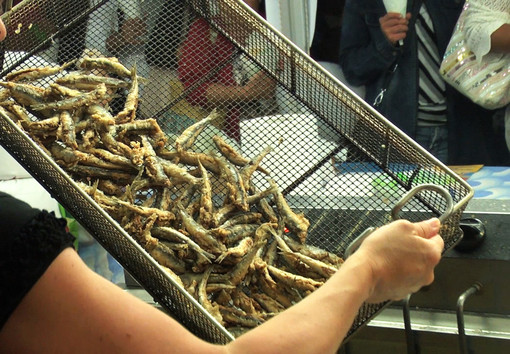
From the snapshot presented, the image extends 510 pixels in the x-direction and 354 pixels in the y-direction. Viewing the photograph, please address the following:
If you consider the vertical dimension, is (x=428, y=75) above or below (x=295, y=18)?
below

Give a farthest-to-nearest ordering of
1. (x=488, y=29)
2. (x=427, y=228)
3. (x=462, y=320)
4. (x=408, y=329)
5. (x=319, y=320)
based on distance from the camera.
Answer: (x=488, y=29) → (x=408, y=329) → (x=462, y=320) → (x=427, y=228) → (x=319, y=320)

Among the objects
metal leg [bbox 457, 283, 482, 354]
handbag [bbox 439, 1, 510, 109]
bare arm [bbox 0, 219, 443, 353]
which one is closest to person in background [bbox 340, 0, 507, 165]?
handbag [bbox 439, 1, 510, 109]

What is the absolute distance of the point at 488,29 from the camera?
8.33 ft

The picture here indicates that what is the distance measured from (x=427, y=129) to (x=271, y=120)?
102 cm

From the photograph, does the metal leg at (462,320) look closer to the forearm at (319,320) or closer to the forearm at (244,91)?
the forearm at (319,320)

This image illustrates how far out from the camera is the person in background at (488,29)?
2533 mm

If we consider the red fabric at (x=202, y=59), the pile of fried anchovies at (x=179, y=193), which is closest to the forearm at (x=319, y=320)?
the pile of fried anchovies at (x=179, y=193)

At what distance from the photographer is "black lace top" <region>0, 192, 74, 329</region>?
951mm

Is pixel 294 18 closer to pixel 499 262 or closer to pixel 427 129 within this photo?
pixel 427 129

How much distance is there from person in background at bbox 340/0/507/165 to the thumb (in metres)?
1.51

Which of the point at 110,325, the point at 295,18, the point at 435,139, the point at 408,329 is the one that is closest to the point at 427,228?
the point at 408,329

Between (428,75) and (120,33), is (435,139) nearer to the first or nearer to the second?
(428,75)

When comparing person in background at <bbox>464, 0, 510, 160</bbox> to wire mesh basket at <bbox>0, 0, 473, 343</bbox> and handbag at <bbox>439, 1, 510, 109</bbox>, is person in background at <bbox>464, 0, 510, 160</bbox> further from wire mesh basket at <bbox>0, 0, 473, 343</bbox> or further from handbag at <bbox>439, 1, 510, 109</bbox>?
wire mesh basket at <bbox>0, 0, 473, 343</bbox>

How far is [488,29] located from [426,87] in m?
0.41
